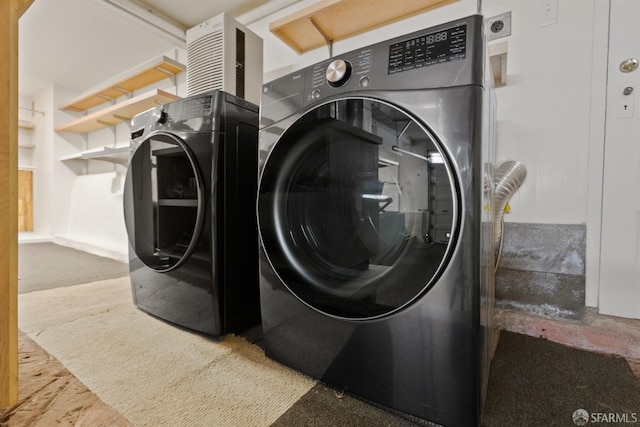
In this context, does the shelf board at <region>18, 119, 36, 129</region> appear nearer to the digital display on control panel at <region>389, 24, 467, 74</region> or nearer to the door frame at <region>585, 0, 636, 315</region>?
the digital display on control panel at <region>389, 24, 467, 74</region>

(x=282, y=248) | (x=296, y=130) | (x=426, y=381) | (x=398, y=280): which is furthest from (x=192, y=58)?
(x=426, y=381)

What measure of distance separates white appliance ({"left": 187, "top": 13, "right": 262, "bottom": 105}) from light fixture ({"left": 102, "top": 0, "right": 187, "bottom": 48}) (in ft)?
1.58

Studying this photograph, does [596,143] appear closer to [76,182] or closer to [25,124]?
[76,182]

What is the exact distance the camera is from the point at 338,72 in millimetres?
808

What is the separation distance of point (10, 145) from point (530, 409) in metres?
1.50

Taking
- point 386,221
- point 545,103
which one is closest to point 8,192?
point 386,221

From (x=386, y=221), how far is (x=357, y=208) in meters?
0.10

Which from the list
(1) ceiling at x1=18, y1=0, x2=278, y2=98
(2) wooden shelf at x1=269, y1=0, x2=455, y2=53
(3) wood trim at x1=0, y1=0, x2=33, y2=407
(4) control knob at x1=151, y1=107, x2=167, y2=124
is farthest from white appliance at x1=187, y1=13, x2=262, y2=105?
(3) wood trim at x1=0, y1=0, x2=33, y2=407

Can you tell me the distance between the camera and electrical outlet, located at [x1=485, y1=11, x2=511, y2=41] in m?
1.34

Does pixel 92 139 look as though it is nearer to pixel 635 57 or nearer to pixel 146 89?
pixel 146 89

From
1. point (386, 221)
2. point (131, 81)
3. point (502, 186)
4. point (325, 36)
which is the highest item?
point (131, 81)

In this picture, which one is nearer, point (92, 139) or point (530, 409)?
point (530, 409)

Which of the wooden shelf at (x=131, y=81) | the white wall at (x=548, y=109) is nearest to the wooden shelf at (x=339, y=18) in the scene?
the white wall at (x=548, y=109)

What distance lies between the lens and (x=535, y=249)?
1.27 m
